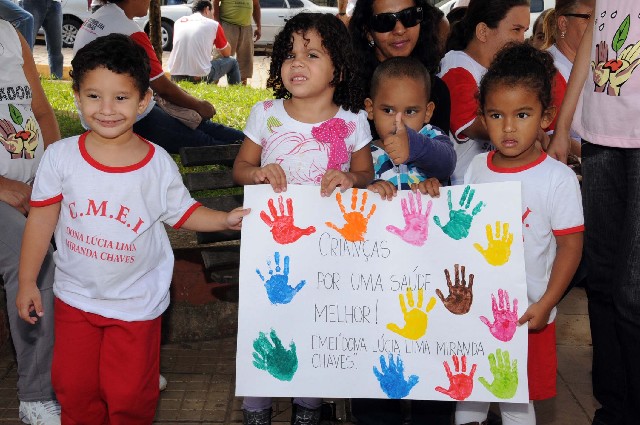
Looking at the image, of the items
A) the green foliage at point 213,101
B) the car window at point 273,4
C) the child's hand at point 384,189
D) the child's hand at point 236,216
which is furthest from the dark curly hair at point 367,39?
the car window at point 273,4

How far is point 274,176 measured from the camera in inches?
125

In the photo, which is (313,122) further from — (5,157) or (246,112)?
(246,112)

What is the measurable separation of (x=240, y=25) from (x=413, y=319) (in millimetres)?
10711

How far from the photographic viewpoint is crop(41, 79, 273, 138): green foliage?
865 centimetres

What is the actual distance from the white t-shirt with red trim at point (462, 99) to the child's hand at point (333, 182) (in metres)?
0.93

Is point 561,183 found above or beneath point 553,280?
above

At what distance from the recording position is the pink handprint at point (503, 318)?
3174mm

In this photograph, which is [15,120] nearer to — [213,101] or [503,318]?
[503,318]

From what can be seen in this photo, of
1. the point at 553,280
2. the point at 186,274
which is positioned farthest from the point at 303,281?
the point at 186,274

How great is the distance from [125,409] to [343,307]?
2.89 feet

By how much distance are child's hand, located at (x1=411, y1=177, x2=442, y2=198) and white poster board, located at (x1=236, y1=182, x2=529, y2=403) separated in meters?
0.02

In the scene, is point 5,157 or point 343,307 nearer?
point 343,307

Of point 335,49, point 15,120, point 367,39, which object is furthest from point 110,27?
point 335,49

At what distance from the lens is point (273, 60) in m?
3.55
